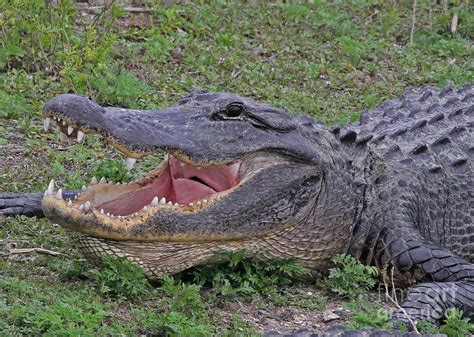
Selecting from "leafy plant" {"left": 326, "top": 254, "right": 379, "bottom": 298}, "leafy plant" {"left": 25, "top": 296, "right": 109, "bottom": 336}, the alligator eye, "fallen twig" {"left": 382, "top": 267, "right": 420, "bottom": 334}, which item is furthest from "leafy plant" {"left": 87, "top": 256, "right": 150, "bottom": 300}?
"fallen twig" {"left": 382, "top": 267, "right": 420, "bottom": 334}

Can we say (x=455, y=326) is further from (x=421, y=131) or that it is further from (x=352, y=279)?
(x=421, y=131)

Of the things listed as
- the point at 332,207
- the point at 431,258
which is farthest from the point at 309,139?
the point at 431,258

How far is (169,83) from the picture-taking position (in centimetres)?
870

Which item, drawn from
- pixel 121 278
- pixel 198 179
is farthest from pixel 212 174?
pixel 121 278

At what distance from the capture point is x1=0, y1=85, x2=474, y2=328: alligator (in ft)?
16.1

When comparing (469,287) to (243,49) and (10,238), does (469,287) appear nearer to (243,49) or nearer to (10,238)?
(10,238)

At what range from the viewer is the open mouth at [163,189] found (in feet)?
16.2

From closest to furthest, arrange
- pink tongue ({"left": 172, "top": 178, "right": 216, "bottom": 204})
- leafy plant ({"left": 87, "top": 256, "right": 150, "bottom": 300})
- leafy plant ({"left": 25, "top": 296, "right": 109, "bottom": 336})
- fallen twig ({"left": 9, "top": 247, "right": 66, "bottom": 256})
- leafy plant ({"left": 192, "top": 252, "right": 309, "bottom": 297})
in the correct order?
1. leafy plant ({"left": 25, "top": 296, "right": 109, "bottom": 336})
2. leafy plant ({"left": 87, "top": 256, "right": 150, "bottom": 300})
3. leafy plant ({"left": 192, "top": 252, "right": 309, "bottom": 297})
4. pink tongue ({"left": 172, "top": 178, "right": 216, "bottom": 204})
5. fallen twig ({"left": 9, "top": 247, "right": 66, "bottom": 256})

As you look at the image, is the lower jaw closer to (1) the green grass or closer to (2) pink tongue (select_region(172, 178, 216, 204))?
(1) the green grass

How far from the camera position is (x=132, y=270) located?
4914 mm

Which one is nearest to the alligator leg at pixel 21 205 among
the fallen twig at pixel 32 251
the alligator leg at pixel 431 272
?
the fallen twig at pixel 32 251

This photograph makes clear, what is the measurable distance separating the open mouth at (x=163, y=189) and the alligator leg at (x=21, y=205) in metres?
0.88

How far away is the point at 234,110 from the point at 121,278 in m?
1.08

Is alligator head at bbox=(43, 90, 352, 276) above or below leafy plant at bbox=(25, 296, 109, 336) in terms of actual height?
above
